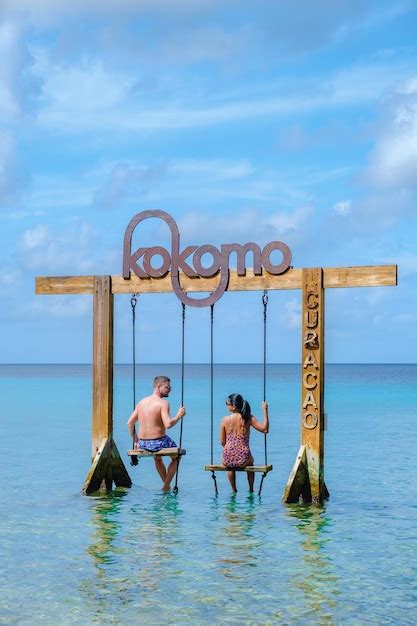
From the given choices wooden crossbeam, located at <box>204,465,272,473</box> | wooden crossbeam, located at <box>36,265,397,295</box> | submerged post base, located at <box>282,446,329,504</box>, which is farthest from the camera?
submerged post base, located at <box>282,446,329,504</box>

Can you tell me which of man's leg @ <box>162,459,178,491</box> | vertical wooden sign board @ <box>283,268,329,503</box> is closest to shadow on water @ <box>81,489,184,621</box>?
man's leg @ <box>162,459,178,491</box>

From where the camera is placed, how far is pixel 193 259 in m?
16.2

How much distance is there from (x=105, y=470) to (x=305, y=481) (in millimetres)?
3421

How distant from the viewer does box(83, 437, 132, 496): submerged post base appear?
16766mm

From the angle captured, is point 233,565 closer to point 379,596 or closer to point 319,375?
point 379,596

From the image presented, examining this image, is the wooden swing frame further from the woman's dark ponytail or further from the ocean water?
the woman's dark ponytail

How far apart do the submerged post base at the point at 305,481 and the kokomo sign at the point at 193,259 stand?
275 cm

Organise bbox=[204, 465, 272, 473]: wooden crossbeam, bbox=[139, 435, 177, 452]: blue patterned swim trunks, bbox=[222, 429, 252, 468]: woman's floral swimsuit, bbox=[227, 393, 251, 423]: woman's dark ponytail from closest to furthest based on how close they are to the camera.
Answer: bbox=[204, 465, 272, 473]: wooden crossbeam, bbox=[222, 429, 252, 468]: woman's floral swimsuit, bbox=[227, 393, 251, 423]: woman's dark ponytail, bbox=[139, 435, 177, 452]: blue patterned swim trunks

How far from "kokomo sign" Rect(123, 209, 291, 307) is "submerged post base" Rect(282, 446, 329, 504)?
108 inches

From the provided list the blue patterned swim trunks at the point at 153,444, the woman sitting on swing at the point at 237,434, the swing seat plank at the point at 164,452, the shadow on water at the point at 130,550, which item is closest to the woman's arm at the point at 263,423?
the woman sitting on swing at the point at 237,434

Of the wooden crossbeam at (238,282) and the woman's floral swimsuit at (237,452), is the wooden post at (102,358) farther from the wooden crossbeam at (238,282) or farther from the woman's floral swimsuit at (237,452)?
the woman's floral swimsuit at (237,452)

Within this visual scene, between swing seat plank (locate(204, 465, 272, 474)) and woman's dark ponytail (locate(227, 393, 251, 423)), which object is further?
woman's dark ponytail (locate(227, 393, 251, 423))

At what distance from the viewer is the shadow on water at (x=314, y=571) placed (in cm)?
1002

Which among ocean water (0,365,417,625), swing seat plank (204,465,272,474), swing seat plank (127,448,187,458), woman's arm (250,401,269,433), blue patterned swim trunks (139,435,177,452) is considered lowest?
ocean water (0,365,417,625)
